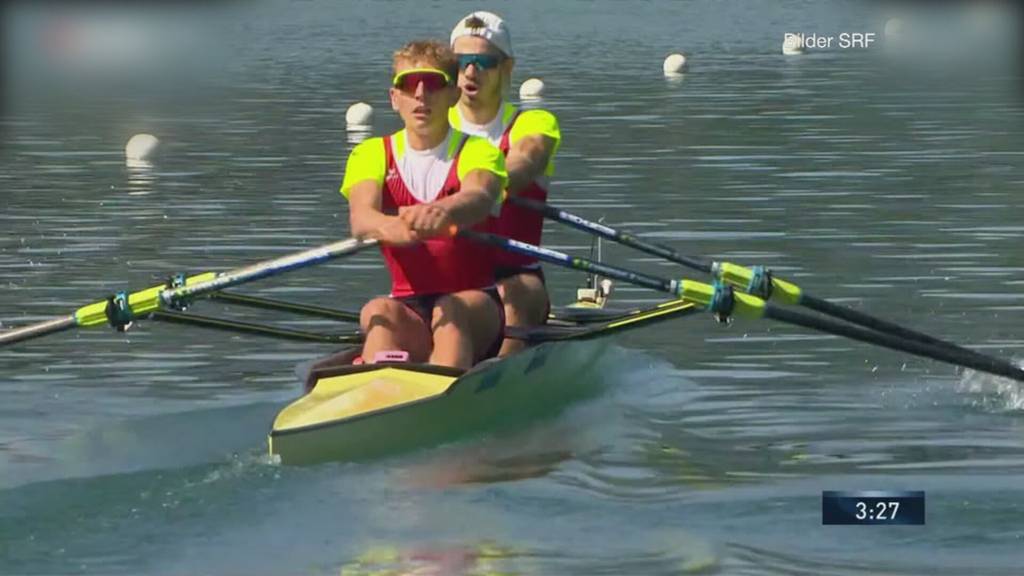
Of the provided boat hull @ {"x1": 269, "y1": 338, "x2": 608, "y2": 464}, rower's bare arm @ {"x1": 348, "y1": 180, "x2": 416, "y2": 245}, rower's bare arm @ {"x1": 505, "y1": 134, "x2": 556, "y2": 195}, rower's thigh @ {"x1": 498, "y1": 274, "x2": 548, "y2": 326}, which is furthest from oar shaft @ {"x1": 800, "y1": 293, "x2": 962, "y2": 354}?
rower's bare arm @ {"x1": 348, "y1": 180, "x2": 416, "y2": 245}

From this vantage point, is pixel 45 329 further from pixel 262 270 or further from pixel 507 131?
pixel 507 131

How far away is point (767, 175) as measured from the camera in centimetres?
2502

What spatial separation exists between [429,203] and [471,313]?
63 cm

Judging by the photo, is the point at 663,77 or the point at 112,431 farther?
the point at 663,77

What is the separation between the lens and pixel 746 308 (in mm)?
Result: 11719

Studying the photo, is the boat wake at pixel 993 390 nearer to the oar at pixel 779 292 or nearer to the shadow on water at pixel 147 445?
the oar at pixel 779 292

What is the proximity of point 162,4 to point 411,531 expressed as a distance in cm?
6864

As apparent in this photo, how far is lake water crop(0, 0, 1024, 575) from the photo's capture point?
926 cm

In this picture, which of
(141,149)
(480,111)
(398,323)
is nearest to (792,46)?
(141,149)

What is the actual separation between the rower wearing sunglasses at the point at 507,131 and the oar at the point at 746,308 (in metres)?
0.87

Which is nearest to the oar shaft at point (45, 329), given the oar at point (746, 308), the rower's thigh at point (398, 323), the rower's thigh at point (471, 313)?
the rower's thigh at point (398, 323)

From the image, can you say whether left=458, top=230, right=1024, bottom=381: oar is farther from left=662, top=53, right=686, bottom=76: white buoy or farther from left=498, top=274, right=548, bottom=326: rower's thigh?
left=662, top=53, right=686, bottom=76: white buoy

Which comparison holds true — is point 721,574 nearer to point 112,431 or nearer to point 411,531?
point 411,531

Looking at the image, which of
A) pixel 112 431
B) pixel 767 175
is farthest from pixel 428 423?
pixel 767 175
